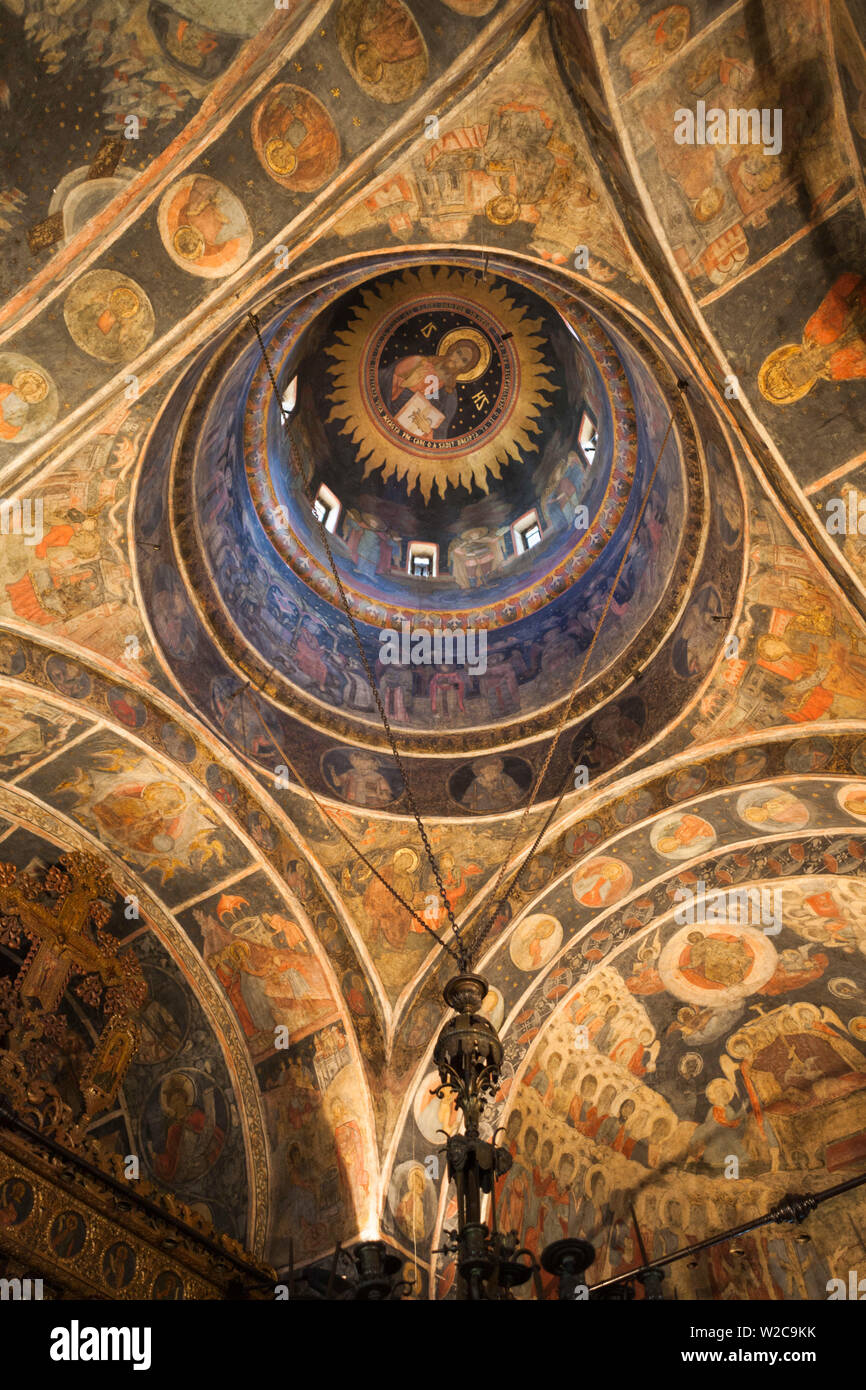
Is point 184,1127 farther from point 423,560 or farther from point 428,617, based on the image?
point 423,560

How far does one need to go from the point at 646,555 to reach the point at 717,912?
3844 millimetres

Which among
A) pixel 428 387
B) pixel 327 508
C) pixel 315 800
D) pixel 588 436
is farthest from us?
pixel 428 387

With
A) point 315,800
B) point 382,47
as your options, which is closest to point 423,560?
point 315,800

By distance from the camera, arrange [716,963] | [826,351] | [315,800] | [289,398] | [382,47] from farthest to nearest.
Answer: [716,963] < [289,398] < [315,800] < [826,351] < [382,47]

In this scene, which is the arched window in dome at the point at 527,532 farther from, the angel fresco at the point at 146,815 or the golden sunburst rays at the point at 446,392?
the angel fresco at the point at 146,815

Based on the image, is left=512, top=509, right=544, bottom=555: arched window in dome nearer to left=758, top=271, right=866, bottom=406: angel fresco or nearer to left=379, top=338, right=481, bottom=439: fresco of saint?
left=379, top=338, right=481, bottom=439: fresco of saint

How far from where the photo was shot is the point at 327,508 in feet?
44.2

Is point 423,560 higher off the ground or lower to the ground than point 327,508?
lower

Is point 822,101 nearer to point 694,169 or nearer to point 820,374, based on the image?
point 694,169

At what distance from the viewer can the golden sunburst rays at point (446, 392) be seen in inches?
509

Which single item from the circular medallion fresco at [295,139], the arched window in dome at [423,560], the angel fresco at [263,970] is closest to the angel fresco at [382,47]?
the circular medallion fresco at [295,139]

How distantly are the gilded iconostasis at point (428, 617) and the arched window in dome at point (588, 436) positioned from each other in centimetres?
7

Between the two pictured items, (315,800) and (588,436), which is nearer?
(315,800)

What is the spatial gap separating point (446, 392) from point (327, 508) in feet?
6.56
